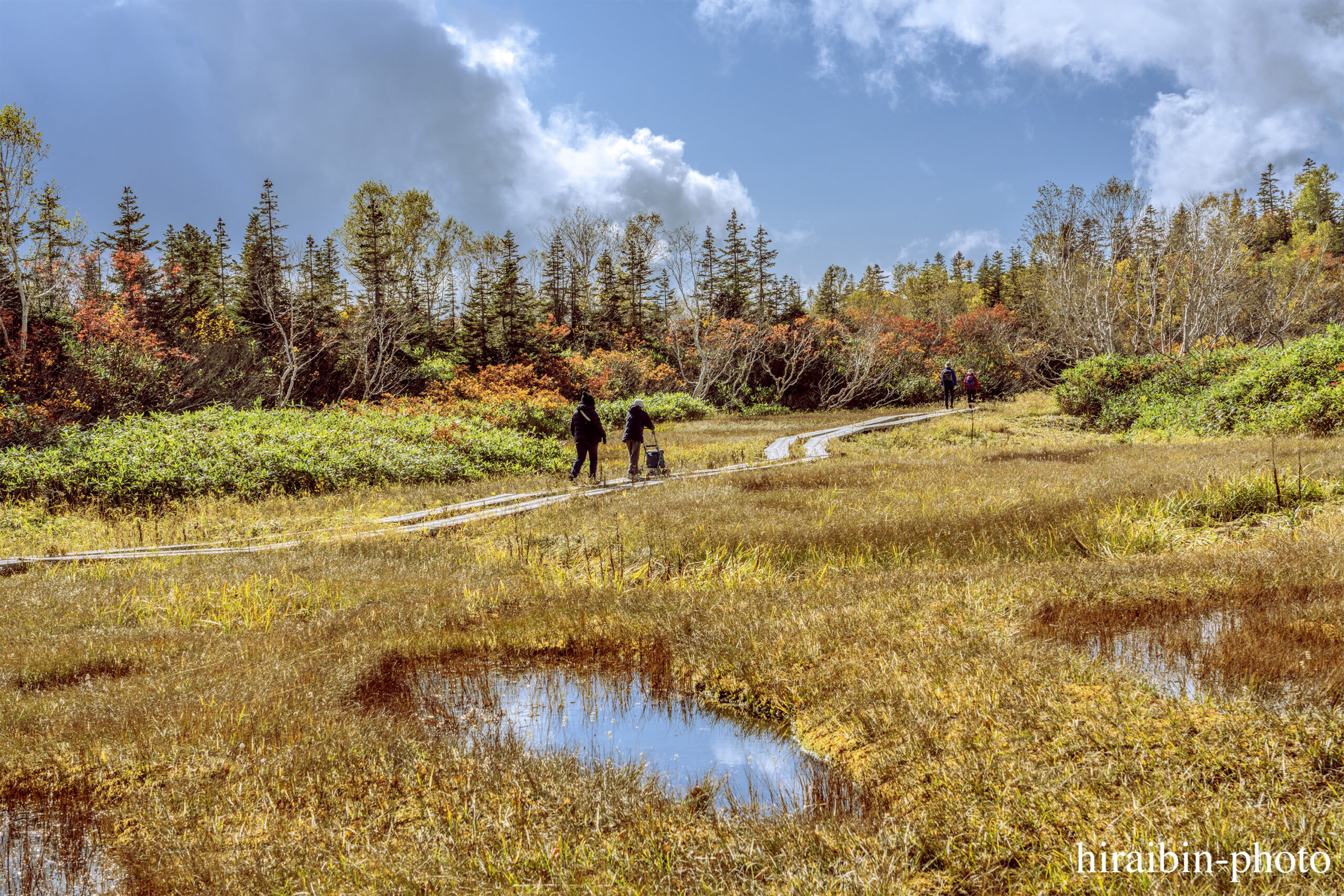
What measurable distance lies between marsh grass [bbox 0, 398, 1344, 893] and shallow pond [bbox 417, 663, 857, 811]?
7.1 inches

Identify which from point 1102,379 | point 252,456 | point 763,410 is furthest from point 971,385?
point 252,456

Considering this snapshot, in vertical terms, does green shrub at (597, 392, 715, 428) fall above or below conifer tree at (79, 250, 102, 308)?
below

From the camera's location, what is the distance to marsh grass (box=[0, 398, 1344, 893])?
122 inches

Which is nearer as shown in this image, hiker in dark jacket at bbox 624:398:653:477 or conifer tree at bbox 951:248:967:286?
hiker in dark jacket at bbox 624:398:653:477

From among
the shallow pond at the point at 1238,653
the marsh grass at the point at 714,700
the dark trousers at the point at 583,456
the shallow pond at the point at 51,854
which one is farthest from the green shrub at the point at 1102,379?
the shallow pond at the point at 51,854

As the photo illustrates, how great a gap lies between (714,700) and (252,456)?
54.2 feet

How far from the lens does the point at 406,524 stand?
43.4 feet

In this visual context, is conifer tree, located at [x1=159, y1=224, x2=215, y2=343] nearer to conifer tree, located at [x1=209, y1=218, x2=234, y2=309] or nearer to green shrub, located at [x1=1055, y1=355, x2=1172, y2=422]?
conifer tree, located at [x1=209, y1=218, x2=234, y2=309]

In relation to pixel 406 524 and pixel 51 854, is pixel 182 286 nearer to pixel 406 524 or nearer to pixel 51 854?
pixel 406 524

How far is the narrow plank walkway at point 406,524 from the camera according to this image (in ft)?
35.8

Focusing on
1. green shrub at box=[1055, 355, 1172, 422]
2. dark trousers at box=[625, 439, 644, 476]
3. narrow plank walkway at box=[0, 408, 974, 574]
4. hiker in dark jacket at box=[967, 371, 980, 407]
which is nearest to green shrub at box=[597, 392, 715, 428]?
hiker in dark jacket at box=[967, 371, 980, 407]

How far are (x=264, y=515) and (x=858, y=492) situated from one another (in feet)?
39.3

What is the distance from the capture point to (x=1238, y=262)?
3161 centimetres

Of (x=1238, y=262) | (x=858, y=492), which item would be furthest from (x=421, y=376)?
(x=1238, y=262)
